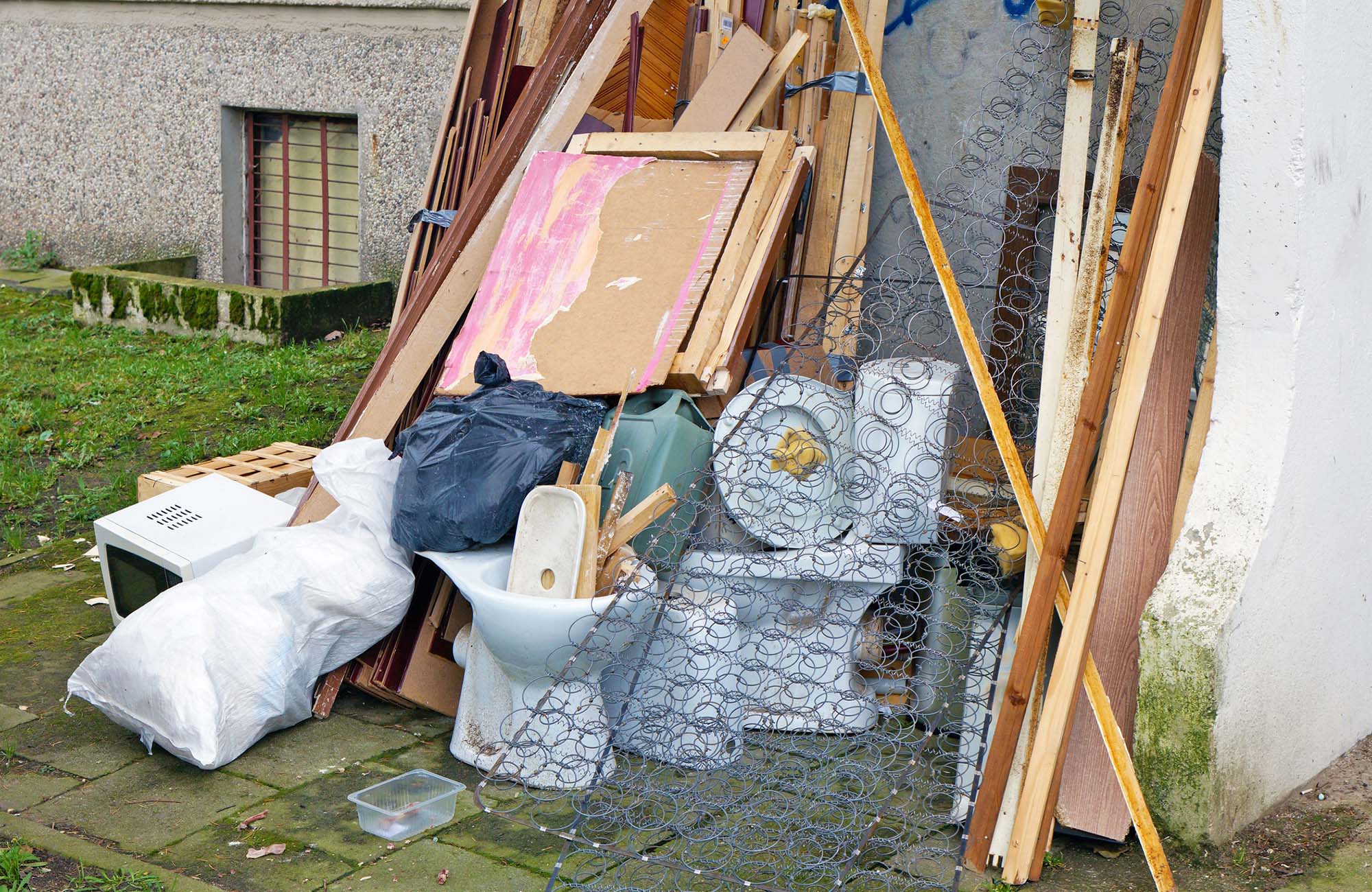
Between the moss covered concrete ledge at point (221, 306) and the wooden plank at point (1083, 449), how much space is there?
555cm

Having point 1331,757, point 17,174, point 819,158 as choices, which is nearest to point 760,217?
point 819,158

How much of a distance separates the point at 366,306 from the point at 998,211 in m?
A: 4.76

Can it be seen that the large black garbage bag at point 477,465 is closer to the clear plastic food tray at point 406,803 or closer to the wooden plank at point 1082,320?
the clear plastic food tray at point 406,803

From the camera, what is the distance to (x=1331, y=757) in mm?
3430

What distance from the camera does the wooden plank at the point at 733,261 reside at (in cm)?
384

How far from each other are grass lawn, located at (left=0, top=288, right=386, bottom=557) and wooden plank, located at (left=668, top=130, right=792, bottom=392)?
2.56m

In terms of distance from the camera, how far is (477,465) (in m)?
3.45

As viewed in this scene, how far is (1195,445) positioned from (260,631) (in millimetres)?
2519

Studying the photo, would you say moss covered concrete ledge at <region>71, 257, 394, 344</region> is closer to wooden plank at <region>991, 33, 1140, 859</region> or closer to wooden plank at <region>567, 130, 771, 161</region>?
wooden plank at <region>567, 130, 771, 161</region>

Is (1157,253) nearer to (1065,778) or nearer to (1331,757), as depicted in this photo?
(1065,778)

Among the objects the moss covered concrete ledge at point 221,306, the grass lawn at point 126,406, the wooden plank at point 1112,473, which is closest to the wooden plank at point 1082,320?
the wooden plank at point 1112,473

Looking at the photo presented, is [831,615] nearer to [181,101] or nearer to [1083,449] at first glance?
[1083,449]

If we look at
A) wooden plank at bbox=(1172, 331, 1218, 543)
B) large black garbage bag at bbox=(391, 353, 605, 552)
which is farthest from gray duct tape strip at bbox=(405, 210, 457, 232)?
wooden plank at bbox=(1172, 331, 1218, 543)

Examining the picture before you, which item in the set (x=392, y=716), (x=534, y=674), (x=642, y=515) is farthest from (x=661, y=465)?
(x=392, y=716)
